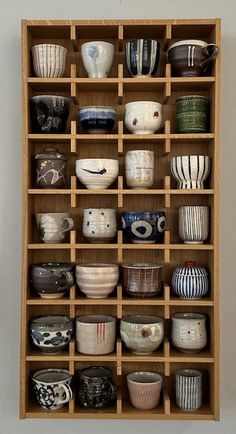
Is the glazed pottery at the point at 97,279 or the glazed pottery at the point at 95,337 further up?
the glazed pottery at the point at 97,279

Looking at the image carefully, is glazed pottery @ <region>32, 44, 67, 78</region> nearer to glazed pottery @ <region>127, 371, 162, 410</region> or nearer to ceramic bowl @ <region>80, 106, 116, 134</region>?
ceramic bowl @ <region>80, 106, 116, 134</region>

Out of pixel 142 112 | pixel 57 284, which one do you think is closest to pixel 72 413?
pixel 57 284

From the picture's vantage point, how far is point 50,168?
48.4 inches

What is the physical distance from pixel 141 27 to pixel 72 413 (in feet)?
2.92

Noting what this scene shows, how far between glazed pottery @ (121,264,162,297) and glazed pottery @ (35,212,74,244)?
166 millimetres

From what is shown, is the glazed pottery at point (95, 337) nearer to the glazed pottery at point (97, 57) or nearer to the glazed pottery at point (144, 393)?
the glazed pottery at point (144, 393)

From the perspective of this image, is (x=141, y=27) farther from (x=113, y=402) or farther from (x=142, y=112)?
(x=113, y=402)

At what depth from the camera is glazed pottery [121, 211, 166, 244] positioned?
1.21m

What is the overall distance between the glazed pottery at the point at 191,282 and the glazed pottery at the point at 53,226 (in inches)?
10.8

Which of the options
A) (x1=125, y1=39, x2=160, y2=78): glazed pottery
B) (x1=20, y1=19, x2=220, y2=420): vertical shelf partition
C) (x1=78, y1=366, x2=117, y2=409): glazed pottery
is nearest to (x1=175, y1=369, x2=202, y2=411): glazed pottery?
(x1=20, y1=19, x2=220, y2=420): vertical shelf partition

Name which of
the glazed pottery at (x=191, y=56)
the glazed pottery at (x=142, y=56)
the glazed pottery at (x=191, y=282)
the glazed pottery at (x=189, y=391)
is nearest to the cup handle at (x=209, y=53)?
the glazed pottery at (x=191, y=56)

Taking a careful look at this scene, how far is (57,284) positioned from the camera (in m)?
1.21

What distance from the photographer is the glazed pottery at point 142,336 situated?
3.94ft

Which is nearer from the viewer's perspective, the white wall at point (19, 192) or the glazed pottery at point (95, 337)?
the glazed pottery at point (95, 337)
